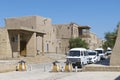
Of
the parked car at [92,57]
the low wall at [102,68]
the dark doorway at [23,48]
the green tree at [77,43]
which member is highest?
the green tree at [77,43]

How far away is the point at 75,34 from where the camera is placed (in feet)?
316

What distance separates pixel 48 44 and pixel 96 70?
159 ft

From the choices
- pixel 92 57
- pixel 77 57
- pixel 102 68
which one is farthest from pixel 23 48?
pixel 102 68

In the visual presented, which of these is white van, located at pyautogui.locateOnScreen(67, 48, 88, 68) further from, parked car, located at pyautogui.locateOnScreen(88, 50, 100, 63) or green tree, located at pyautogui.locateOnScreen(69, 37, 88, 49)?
green tree, located at pyautogui.locateOnScreen(69, 37, 88, 49)

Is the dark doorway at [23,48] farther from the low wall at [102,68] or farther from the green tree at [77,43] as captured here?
the low wall at [102,68]

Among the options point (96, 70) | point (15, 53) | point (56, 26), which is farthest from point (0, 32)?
point (56, 26)

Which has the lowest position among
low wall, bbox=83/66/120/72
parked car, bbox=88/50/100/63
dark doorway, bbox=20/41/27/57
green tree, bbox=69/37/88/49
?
low wall, bbox=83/66/120/72

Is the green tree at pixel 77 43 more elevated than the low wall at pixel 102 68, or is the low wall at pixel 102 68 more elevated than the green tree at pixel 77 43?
the green tree at pixel 77 43

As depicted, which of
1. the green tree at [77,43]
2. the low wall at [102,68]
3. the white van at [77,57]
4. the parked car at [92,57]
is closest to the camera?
the low wall at [102,68]

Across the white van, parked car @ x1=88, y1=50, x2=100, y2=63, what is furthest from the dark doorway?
the white van

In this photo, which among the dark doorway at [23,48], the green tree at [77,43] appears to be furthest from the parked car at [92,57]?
the green tree at [77,43]

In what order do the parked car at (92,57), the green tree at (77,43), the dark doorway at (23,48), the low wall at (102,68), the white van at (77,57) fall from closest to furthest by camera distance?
the low wall at (102,68)
the white van at (77,57)
the parked car at (92,57)
the dark doorway at (23,48)
the green tree at (77,43)

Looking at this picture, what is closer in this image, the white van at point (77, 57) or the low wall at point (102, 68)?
the low wall at point (102, 68)

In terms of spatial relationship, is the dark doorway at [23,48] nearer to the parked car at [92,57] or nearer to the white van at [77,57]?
the parked car at [92,57]
